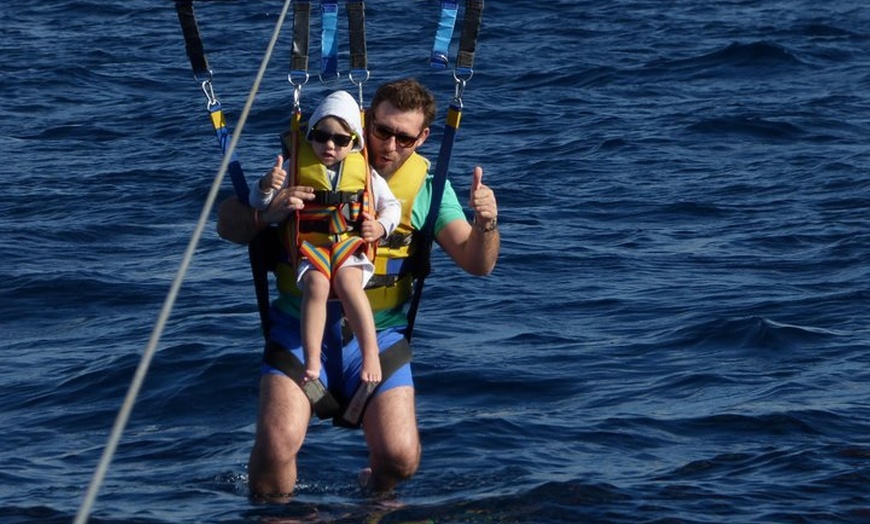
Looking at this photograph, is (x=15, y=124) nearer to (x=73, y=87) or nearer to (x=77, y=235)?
(x=73, y=87)

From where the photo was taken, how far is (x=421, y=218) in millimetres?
7043

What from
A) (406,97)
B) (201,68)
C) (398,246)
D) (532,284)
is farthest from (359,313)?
(532,284)

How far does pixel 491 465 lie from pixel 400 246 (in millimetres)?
1607

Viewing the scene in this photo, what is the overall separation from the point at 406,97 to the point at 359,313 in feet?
2.89

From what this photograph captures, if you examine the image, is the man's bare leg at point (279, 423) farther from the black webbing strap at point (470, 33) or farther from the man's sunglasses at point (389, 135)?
the black webbing strap at point (470, 33)

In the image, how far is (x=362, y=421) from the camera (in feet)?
22.9

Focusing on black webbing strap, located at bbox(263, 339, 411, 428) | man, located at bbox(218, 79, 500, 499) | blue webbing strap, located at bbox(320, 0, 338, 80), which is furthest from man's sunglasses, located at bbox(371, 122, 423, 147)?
black webbing strap, located at bbox(263, 339, 411, 428)

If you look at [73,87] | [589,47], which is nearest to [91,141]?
[73,87]

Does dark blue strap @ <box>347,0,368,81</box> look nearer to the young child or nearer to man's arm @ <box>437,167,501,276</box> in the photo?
the young child

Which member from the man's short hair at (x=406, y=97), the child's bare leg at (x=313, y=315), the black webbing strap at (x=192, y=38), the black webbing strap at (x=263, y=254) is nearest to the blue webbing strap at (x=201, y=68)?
the black webbing strap at (x=192, y=38)

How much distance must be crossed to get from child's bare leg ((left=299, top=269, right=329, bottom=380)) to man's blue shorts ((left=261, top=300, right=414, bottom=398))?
0.28 meters

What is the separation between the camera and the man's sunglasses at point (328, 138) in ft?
21.6

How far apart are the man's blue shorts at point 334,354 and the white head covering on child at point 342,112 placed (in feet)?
2.40

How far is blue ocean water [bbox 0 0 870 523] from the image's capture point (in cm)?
793
